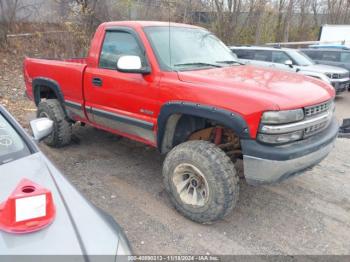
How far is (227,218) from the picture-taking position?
3652 millimetres

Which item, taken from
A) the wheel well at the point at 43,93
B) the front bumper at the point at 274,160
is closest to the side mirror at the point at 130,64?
the front bumper at the point at 274,160

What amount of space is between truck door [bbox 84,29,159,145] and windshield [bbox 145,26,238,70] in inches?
7.8

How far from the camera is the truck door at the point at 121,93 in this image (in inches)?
154

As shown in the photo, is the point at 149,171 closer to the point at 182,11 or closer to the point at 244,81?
the point at 244,81

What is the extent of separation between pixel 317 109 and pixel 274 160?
80 cm

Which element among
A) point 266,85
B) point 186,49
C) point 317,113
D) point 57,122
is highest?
point 186,49

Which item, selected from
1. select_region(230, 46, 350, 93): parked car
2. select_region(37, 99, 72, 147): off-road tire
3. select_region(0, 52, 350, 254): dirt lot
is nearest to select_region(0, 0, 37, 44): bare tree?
select_region(230, 46, 350, 93): parked car

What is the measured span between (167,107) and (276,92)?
1095 mm

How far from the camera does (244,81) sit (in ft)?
11.1

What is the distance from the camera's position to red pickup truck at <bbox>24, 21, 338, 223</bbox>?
3.05 m

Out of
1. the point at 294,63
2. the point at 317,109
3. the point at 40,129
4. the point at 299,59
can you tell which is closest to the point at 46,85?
the point at 40,129

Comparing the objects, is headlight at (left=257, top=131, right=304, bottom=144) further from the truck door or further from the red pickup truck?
the truck door

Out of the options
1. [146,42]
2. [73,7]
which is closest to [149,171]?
[146,42]

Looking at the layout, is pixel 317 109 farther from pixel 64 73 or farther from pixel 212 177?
pixel 64 73
